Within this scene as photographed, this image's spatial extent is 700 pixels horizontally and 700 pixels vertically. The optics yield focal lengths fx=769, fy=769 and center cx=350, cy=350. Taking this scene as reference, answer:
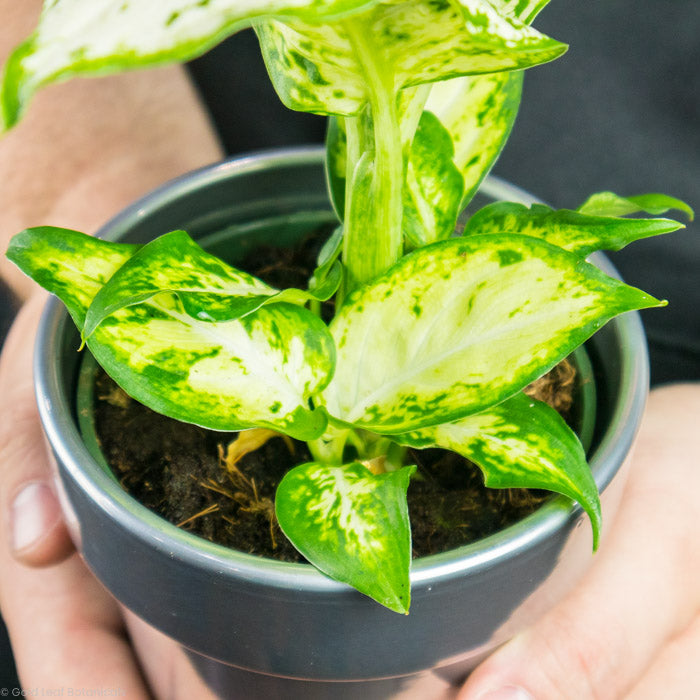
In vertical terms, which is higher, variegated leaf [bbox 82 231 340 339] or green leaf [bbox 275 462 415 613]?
variegated leaf [bbox 82 231 340 339]

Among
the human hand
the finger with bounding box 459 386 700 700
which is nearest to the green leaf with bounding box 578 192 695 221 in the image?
the finger with bounding box 459 386 700 700

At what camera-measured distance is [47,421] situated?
1.22 ft

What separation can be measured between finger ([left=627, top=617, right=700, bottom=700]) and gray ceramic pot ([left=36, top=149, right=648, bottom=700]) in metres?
Answer: 0.29

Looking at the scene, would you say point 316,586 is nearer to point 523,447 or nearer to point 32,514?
point 523,447

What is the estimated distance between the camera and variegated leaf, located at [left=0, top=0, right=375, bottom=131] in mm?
172

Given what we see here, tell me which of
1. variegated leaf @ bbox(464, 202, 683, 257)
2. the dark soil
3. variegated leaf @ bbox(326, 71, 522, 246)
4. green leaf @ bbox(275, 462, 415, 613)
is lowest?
the dark soil

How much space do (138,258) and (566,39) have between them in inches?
26.4

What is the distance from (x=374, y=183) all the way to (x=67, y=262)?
Result: 0.15 m

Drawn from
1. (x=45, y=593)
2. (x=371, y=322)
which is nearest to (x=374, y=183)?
(x=371, y=322)

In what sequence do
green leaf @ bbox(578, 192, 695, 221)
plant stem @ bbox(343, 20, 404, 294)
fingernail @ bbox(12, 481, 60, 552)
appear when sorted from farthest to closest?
fingernail @ bbox(12, 481, 60, 552)
green leaf @ bbox(578, 192, 695, 221)
plant stem @ bbox(343, 20, 404, 294)

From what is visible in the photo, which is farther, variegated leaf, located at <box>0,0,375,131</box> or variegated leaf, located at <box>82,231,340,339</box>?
variegated leaf, located at <box>82,231,340,339</box>

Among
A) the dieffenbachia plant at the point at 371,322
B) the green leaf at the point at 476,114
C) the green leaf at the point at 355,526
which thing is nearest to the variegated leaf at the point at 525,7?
the dieffenbachia plant at the point at 371,322

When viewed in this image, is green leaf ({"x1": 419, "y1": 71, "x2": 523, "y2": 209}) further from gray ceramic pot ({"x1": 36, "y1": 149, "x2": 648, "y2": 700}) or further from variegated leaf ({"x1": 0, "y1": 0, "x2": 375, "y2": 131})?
variegated leaf ({"x1": 0, "y1": 0, "x2": 375, "y2": 131})

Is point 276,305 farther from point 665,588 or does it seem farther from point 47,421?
point 665,588
